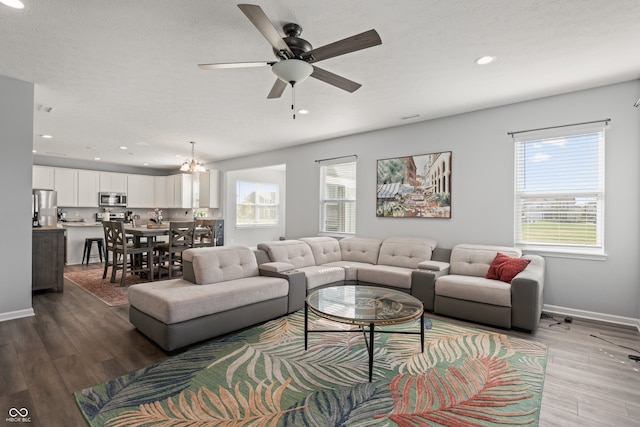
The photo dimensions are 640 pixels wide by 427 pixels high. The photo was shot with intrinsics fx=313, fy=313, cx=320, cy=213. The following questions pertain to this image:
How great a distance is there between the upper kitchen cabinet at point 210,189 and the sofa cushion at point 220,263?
512 cm

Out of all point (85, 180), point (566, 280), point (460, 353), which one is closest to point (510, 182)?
point (566, 280)

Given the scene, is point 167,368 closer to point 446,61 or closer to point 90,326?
point 90,326

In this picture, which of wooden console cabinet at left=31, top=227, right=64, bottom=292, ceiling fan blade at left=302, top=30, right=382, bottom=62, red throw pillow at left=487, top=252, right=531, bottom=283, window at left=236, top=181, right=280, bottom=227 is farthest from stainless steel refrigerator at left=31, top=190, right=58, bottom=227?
red throw pillow at left=487, top=252, right=531, bottom=283

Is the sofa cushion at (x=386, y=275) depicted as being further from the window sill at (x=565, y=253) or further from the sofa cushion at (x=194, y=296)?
the window sill at (x=565, y=253)

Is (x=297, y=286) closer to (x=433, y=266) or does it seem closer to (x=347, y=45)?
(x=433, y=266)

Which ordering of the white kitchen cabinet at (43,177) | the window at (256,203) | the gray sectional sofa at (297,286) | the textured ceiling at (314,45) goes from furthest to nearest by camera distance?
the window at (256,203) → the white kitchen cabinet at (43,177) → the gray sectional sofa at (297,286) → the textured ceiling at (314,45)

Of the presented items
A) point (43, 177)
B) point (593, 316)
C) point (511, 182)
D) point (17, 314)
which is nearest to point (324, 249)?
point (511, 182)

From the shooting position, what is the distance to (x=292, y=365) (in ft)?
8.20

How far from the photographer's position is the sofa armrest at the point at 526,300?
10.3 ft

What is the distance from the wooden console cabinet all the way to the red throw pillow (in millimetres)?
5988

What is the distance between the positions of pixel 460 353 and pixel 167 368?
245 cm

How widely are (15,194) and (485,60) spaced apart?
5.07 metres

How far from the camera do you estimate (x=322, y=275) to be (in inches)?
166

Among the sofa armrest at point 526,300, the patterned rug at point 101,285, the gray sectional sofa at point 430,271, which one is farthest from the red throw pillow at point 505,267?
the patterned rug at point 101,285
